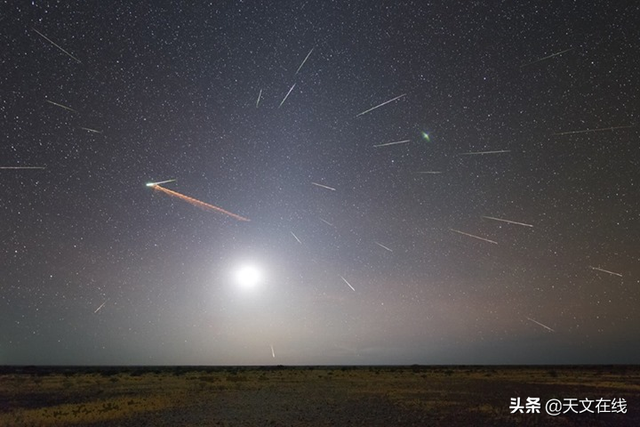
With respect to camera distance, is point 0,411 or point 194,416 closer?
point 194,416

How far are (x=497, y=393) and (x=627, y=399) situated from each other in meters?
7.60

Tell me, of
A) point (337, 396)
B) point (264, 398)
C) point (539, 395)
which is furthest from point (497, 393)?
point (264, 398)

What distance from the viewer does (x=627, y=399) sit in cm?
2845

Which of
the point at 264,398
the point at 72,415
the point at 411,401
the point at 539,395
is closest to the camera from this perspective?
the point at 72,415

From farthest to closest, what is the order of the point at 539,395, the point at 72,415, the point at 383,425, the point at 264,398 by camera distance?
the point at 539,395 < the point at 264,398 < the point at 72,415 < the point at 383,425

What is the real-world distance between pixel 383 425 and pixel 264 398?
12.9m

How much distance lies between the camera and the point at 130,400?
3061 cm

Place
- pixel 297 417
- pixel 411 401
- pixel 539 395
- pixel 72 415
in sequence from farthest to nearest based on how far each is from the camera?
1. pixel 539 395
2. pixel 411 401
3. pixel 72 415
4. pixel 297 417

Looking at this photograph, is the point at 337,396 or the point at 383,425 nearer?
the point at 383,425

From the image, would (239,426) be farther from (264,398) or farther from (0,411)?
(0,411)

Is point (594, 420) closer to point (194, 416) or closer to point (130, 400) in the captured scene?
point (194, 416)

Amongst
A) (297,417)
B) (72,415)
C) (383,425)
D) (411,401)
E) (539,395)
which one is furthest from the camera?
(539,395)

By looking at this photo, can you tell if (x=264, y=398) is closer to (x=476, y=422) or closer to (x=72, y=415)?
(x=72, y=415)

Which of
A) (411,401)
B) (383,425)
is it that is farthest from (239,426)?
(411,401)
